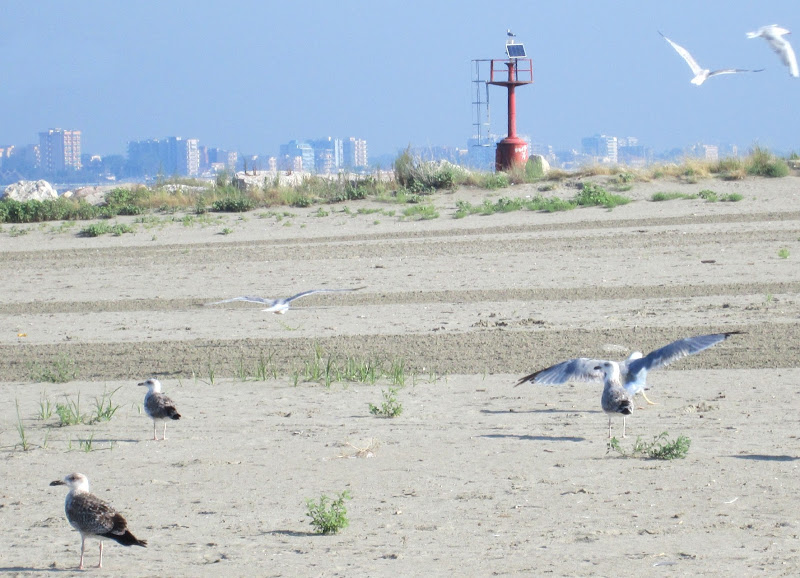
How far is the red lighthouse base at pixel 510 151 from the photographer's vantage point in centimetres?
3238

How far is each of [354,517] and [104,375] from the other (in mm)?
4868

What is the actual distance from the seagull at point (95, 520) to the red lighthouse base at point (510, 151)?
2763cm

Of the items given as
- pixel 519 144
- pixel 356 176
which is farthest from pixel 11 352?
pixel 519 144

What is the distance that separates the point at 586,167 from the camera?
85.9ft

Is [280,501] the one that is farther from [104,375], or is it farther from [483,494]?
[104,375]

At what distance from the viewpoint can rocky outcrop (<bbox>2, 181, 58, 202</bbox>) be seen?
3110 centimetres

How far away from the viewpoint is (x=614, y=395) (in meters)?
6.93

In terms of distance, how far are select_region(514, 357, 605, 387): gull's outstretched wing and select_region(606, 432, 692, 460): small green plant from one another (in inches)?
19.8

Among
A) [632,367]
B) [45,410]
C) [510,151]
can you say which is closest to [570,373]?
[632,367]

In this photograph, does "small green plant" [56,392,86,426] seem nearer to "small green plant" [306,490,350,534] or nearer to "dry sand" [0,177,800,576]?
"dry sand" [0,177,800,576]

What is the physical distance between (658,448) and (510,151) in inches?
1032

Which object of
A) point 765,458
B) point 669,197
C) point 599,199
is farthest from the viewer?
point 669,197

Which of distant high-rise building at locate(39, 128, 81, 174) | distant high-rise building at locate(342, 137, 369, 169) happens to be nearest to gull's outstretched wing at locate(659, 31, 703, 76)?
distant high-rise building at locate(342, 137, 369, 169)

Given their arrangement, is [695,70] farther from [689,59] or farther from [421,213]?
[421,213]
